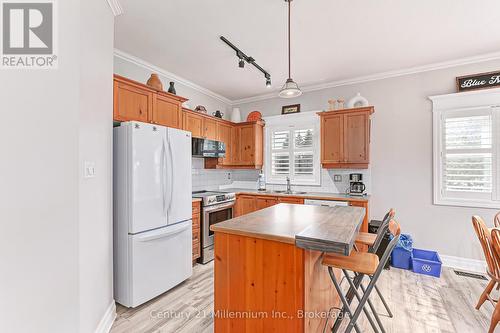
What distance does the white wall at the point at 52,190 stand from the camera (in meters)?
1.27

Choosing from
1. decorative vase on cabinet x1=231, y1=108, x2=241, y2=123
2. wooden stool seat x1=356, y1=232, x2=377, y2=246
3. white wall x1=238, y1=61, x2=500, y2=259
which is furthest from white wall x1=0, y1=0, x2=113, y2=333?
white wall x1=238, y1=61, x2=500, y2=259

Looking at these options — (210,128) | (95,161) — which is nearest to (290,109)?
(210,128)

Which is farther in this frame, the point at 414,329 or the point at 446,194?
the point at 446,194

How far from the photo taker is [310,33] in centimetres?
258

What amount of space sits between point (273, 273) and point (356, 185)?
2835 mm

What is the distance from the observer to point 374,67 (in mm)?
3488

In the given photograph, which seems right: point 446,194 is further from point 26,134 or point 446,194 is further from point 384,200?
point 26,134

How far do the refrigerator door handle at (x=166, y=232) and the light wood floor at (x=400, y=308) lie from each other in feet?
2.14

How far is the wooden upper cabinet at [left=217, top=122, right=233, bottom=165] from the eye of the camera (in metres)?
4.38

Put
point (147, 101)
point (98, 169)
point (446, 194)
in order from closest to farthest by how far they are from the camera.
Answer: point (98, 169) < point (147, 101) < point (446, 194)

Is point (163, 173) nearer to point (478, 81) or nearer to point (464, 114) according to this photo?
point (464, 114)

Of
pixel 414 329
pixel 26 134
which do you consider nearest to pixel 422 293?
pixel 414 329

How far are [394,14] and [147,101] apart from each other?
2766 mm

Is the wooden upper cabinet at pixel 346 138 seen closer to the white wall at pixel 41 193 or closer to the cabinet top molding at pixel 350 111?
the cabinet top molding at pixel 350 111
